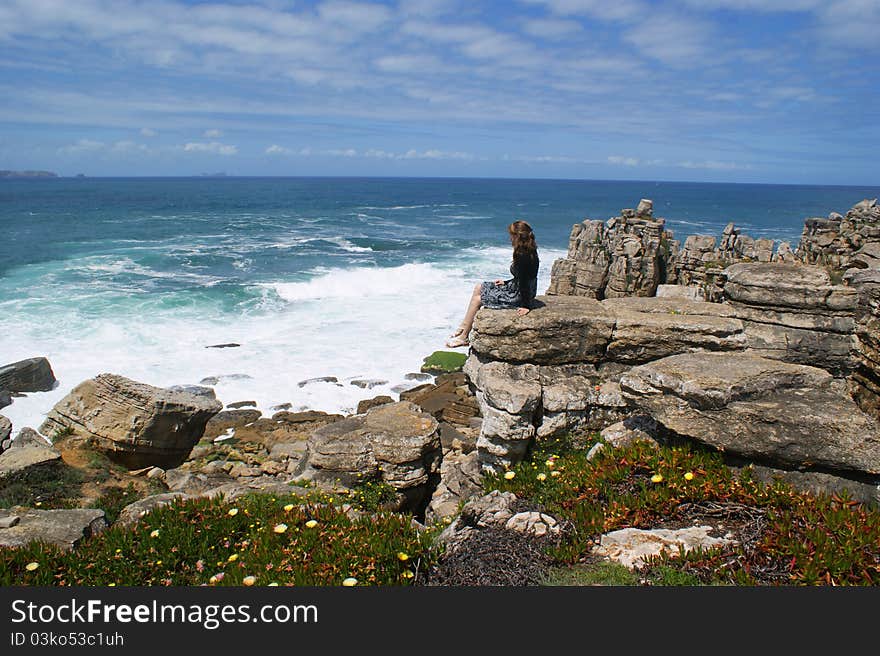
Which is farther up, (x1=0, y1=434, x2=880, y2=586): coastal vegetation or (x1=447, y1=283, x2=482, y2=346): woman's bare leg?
(x1=447, y1=283, x2=482, y2=346): woman's bare leg

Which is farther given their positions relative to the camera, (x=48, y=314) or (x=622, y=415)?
(x=48, y=314)

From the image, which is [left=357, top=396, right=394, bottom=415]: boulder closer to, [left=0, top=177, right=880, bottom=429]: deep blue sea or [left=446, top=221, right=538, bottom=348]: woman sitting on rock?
[left=0, top=177, right=880, bottom=429]: deep blue sea

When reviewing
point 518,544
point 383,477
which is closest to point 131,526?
point 383,477

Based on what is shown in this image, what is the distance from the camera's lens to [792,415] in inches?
232

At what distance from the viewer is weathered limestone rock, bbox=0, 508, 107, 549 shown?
21.2 feet

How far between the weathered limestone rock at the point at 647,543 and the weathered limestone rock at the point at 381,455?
3600 mm

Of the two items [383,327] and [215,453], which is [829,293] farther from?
[383,327]

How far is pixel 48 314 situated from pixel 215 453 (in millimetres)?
17565

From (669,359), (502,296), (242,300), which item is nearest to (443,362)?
(502,296)

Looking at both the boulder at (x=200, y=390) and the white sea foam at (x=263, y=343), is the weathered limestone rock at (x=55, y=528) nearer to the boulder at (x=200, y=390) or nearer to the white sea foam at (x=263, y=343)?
the white sea foam at (x=263, y=343)

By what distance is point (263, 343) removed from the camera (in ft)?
81.0

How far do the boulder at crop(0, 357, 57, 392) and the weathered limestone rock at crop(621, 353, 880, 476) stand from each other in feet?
62.6

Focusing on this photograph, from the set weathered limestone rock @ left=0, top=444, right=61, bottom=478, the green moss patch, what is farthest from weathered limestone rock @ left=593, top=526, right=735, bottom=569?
the green moss patch

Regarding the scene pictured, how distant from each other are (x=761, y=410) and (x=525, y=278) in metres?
3.53
